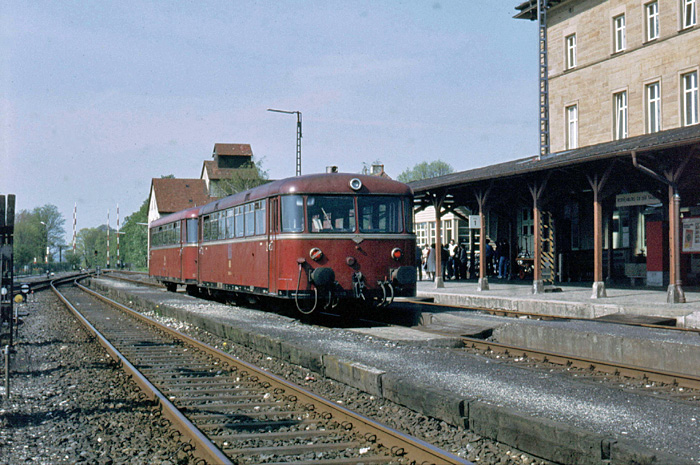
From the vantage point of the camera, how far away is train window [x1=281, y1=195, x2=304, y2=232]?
1392 cm

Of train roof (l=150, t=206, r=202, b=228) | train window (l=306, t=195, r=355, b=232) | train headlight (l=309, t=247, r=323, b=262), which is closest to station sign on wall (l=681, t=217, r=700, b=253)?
train window (l=306, t=195, r=355, b=232)

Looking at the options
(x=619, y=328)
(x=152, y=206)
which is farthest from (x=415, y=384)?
(x=152, y=206)

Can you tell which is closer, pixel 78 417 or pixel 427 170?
pixel 78 417

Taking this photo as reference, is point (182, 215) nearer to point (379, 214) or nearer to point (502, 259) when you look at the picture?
point (379, 214)

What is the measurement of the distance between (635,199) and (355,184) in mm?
11913

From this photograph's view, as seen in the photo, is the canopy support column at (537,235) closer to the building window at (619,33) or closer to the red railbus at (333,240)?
the red railbus at (333,240)

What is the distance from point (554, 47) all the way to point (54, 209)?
113 meters

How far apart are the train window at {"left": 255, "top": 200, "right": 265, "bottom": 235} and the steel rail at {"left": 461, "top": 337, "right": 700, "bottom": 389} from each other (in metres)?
5.24

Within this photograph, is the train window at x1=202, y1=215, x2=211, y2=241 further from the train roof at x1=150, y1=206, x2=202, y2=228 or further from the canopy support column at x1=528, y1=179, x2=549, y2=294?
the canopy support column at x1=528, y1=179, x2=549, y2=294

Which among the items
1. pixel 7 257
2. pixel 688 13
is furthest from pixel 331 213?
pixel 688 13

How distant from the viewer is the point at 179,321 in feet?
55.2

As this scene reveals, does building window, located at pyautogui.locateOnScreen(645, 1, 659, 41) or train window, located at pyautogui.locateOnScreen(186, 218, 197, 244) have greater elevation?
building window, located at pyautogui.locateOnScreen(645, 1, 659, 41)

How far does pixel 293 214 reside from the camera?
1398 cm

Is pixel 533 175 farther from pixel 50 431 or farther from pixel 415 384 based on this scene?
pixel 50 431
